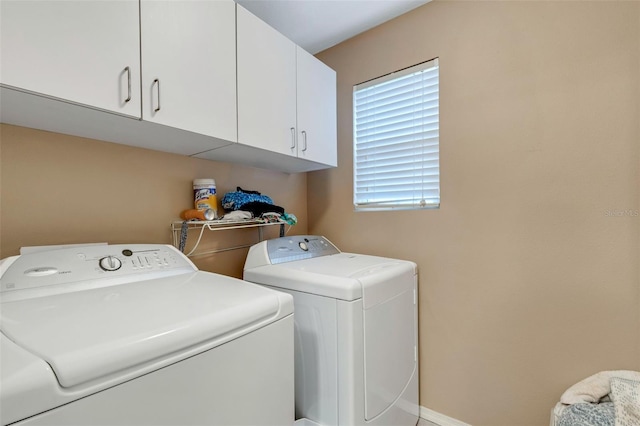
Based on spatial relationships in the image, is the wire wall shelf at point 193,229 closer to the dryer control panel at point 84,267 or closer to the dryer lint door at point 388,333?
the dryer control panel at point 84,267

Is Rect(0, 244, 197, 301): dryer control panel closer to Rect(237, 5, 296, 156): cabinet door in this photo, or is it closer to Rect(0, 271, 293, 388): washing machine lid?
Rect(0, 271, 293, 388): washing machine lid

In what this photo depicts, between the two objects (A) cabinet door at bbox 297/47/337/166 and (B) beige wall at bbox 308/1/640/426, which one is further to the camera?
(A) cabinet door at bbox 297/47/337/166

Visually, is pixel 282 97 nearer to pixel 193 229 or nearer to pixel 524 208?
pixel 193 229

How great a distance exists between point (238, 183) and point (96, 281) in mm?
956

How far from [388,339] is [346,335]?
0.33 meters

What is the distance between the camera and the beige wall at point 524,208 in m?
1.26

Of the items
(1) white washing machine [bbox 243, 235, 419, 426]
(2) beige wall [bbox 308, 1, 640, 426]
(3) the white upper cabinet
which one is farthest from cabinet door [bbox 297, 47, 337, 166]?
(1) white washing machine [bbox 243, 235, 419, 426]

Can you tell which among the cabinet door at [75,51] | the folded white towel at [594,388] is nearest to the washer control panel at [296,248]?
the cabinet door at [75,51]

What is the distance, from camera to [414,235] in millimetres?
1810

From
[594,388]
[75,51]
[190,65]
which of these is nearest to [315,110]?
[190,65]

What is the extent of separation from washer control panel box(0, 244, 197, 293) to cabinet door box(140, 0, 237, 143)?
52 cm

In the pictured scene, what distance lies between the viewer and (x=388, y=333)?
1373 mm

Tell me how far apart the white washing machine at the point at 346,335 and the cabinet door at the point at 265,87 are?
1.83ft

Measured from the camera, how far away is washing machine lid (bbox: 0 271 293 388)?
1.78ft
